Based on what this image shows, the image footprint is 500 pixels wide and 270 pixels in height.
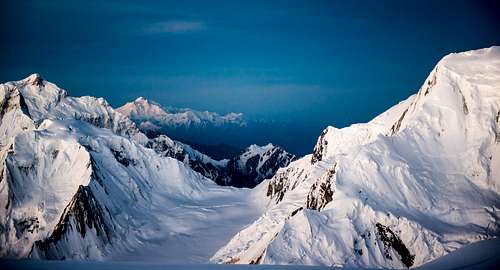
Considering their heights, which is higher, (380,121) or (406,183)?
(380,121)

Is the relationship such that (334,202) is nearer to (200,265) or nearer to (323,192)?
(323,192)

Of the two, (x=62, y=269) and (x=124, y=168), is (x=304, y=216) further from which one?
(x=124, y=168)

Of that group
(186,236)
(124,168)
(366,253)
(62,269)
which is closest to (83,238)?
(186,236)

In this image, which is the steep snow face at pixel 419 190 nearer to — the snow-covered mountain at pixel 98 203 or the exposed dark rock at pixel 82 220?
the snow-covered mountain at pixel 98 203

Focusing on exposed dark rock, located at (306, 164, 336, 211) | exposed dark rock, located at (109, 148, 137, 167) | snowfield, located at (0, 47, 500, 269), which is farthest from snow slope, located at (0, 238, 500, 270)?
exposed dark rock, located at (109, 148, 137, 167)

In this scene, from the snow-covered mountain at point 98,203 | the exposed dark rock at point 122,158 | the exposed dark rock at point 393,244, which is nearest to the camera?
the exposed dark rock at point 393,244

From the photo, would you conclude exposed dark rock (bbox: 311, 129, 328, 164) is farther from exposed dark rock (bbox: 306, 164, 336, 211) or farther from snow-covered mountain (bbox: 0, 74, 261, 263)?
exposed dark rock (bbox: 306, 164, 336, 211)

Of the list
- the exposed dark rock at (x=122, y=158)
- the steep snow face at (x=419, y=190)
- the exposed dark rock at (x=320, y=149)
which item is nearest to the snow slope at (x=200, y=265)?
the steep snow face at (x=419, y=190)
